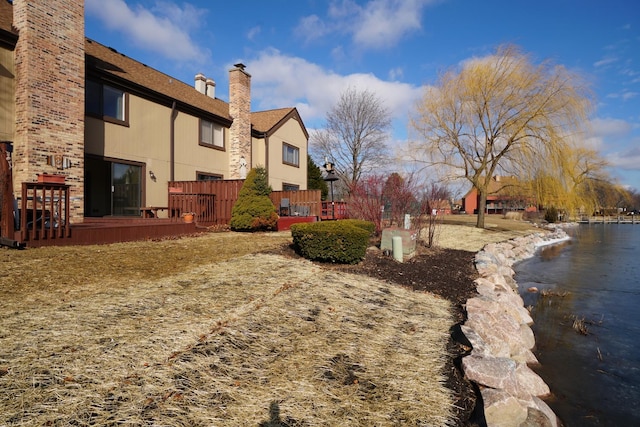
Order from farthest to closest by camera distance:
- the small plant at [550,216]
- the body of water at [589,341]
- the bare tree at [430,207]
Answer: the small plant at [550,216] → the bare tree at [430,207] → the body of water at [589,341]

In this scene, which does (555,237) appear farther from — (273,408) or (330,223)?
(273,408)

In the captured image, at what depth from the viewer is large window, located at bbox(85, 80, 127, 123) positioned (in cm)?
1070

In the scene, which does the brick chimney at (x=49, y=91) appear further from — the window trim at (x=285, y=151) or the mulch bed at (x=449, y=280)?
the window trim at (x=285, y=151)

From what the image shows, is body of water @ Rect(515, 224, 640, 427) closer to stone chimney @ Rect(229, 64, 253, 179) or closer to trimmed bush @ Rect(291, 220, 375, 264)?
trimmed bush @ Rect(291, 220, 375, 264)

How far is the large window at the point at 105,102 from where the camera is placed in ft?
35.1

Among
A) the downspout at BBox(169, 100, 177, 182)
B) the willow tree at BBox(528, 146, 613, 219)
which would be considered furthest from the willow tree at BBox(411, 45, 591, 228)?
the downspout at BBox(169, 100, 177, 182)

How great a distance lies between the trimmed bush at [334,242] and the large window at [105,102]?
27.5 feet

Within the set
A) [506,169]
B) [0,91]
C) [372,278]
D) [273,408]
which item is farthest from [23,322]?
[506,169]

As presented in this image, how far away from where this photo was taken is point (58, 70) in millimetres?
9250

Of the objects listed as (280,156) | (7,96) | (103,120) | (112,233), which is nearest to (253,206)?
(112,233)

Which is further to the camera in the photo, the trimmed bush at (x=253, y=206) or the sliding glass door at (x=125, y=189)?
the sliding glass door at (x=125, y=189)

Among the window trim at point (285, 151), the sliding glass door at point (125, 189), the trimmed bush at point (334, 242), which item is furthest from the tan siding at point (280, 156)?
the trimmed bush at point (334, 242)

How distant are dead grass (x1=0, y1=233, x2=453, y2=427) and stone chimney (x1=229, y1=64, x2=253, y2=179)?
38.8ft

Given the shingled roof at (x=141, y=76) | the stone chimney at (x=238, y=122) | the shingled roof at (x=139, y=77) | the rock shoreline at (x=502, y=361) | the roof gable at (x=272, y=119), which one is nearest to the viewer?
the rock shoreline at (x=502, y=361)
